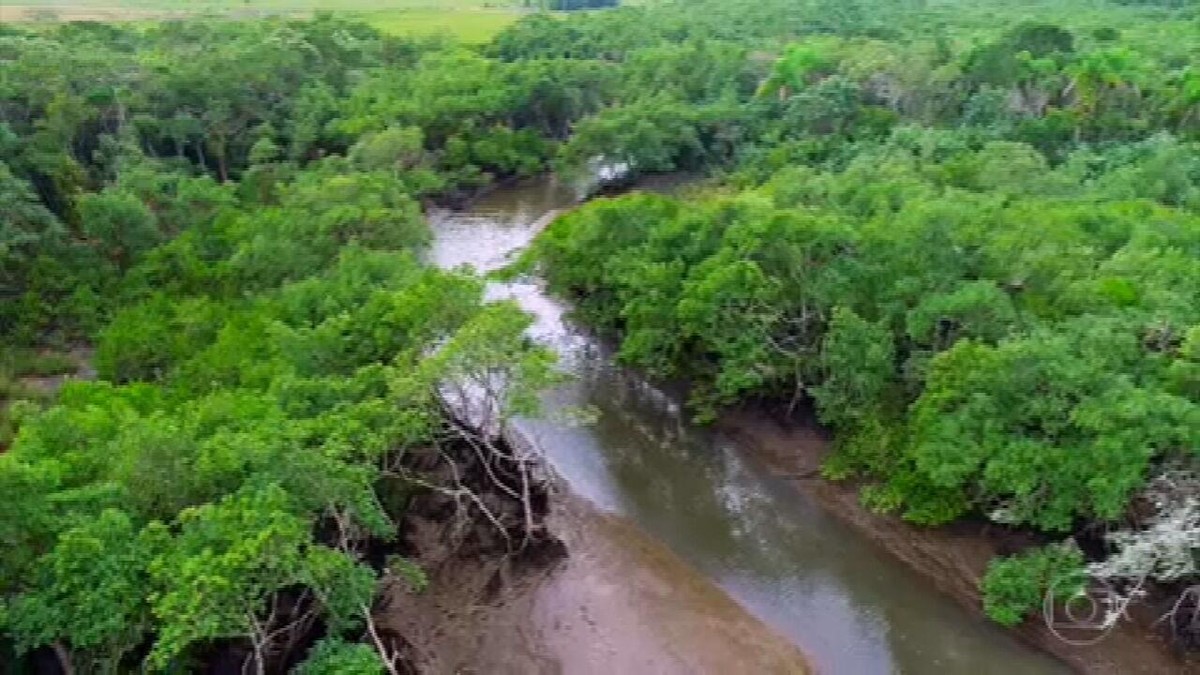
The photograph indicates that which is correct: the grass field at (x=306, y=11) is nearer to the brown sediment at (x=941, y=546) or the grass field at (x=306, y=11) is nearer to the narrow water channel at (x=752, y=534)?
the narrow water channel at (x=752, y=534)

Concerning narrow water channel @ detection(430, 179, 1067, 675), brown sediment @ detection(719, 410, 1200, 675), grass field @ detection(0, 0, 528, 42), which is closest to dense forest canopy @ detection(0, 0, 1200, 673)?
brown sediment @ detection(719, 410, 1200, 675)

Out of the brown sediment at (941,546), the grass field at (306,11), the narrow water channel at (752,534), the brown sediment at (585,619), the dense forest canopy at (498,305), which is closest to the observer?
the dense forest canopy at (498,305)

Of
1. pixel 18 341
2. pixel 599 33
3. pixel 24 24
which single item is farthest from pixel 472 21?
pixel 18 341

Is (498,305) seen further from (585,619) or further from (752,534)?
(752,534)

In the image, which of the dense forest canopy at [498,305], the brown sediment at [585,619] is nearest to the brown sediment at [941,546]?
the dense forest canopy at [498,305]

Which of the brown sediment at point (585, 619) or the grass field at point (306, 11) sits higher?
the brown sediment at point (585, 619)

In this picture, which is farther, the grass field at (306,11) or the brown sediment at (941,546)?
the grass field at (306,11)

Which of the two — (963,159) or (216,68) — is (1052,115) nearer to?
(963,159)
